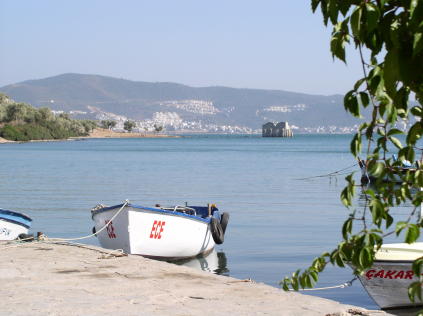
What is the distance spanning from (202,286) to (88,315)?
275 cm

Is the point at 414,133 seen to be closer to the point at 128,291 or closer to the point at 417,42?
the point at 417,42

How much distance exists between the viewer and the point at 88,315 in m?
9.34

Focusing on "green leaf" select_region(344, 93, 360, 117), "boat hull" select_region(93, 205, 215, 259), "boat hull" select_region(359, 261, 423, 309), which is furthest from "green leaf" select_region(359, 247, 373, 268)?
"boat hull" select_region(93, 205, 215, 259)

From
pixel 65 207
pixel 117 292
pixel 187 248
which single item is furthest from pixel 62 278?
pixel 65 207

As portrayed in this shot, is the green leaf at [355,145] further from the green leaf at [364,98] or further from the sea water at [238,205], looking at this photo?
the sea water at [238,205]

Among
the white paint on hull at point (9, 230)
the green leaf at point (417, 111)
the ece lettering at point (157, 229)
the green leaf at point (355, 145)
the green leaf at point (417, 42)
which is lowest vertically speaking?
the white paint on hull at point (9, 230)

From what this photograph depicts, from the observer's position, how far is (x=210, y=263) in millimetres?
19953

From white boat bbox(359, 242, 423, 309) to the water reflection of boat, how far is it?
6773mm

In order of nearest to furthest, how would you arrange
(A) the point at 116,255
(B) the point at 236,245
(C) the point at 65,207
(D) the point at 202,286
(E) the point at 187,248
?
(D) the point at 202,286, (A) the point at 116,255, (E) the point at 187,248, (B) the point at 236,245, (C) the point at 65,207

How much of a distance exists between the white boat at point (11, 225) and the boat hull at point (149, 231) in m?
2.06

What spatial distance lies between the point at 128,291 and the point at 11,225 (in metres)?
8.81

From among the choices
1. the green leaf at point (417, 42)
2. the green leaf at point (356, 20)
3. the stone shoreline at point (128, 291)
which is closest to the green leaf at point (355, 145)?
the green leaf at point (356, 20)

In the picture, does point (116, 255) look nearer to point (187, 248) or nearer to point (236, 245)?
point (187, 248)

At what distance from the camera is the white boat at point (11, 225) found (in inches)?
742
